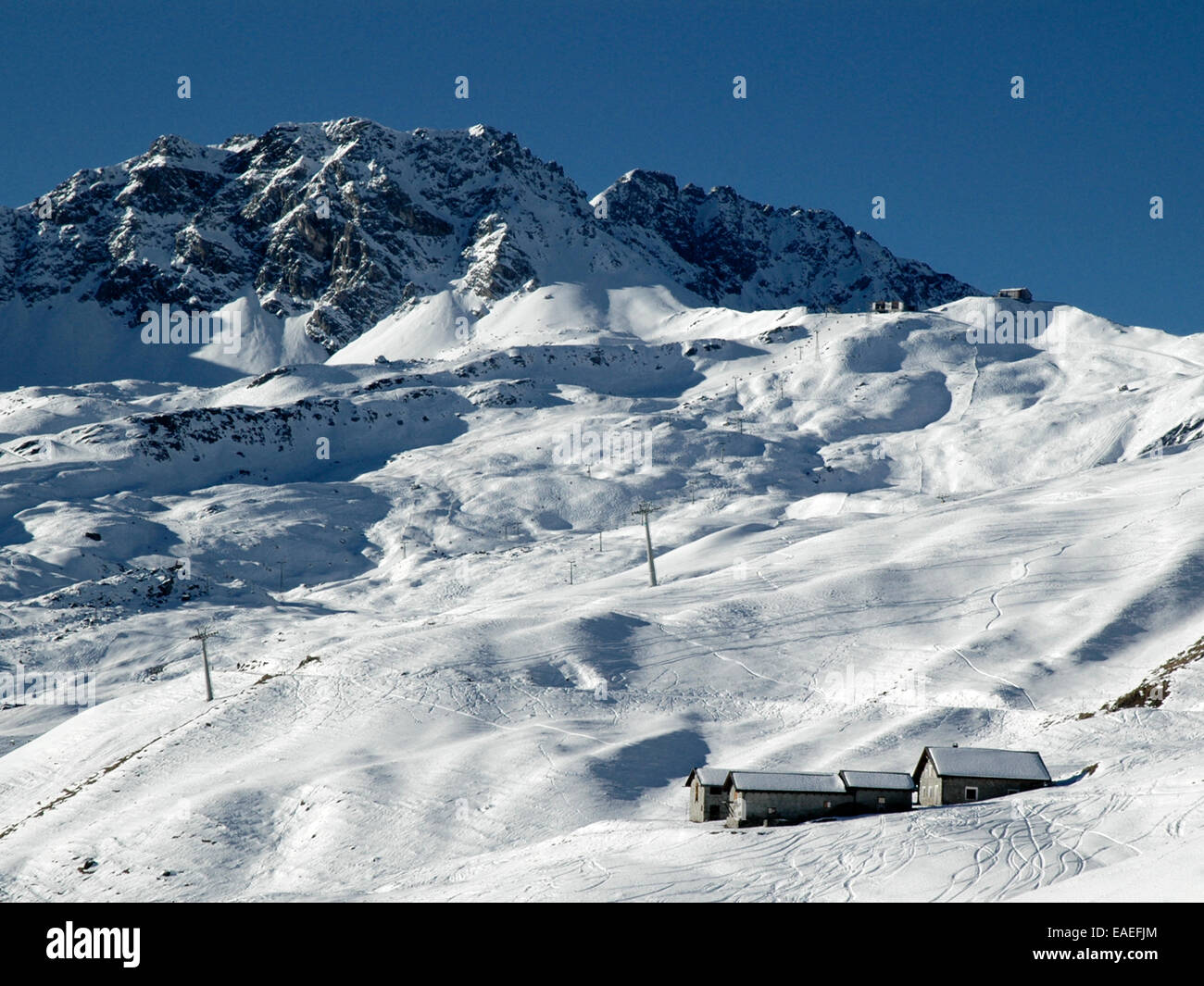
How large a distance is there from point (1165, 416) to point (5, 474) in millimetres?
151041

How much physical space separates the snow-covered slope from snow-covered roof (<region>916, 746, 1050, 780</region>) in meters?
1.46

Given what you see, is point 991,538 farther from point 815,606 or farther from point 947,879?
point 947,879

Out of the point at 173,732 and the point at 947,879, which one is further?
the point at 173,732

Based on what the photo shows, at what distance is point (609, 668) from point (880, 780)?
80.4ft

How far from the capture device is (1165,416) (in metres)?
141

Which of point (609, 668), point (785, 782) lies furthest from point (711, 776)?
point (609, 668)

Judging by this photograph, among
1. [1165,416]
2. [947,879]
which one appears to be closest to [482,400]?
[1165,416]

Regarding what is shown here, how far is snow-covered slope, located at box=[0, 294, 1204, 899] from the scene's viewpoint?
39.3m

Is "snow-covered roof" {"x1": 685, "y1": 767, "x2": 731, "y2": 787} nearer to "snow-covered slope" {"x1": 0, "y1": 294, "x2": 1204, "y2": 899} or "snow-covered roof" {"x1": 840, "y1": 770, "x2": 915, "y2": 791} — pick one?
"snow-covered slope" {"x1": 0, "y1": 294, "x2": 1204, "y2": 899}

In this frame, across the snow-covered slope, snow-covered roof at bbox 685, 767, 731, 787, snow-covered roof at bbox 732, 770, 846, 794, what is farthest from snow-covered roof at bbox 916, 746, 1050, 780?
snow-covered roof at bbox 685, 767, 731, 787

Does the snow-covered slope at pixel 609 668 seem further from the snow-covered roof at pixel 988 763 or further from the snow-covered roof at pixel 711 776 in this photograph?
the snow-covered roof at pixel 711 776

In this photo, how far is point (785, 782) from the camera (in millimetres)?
43594

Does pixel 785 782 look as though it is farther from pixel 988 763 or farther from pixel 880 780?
pixel 988 763

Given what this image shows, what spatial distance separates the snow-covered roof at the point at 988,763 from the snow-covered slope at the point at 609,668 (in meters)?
1.46
